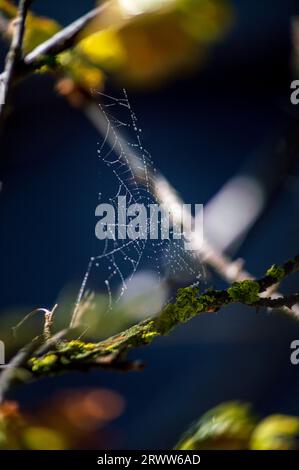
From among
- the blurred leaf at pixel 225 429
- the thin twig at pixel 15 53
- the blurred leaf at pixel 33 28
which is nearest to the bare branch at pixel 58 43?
the thin twig at pixel 15 53

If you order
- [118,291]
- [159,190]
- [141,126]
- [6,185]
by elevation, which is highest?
[141,126]

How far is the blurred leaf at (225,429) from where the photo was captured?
0.59m

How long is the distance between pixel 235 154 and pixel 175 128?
0.17m

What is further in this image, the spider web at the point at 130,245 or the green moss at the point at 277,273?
the spider web at the point at 130,245

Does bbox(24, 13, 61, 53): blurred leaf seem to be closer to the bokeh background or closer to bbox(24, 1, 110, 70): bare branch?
bbox(24, 1, 110, 70): bare branch

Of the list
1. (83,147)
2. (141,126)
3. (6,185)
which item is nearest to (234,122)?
(141,126)

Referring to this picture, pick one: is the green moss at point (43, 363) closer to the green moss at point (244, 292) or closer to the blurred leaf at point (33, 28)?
the green moss at point (244, 292)

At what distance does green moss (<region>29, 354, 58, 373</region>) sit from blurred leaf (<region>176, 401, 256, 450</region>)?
25cm

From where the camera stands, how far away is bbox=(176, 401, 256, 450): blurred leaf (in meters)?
0.59

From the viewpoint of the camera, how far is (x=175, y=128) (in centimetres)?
136

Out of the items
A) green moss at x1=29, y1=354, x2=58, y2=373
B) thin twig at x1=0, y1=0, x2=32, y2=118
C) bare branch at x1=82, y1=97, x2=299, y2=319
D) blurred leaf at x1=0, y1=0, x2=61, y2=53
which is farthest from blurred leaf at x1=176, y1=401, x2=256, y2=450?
blurred leaf at x1=0, y1=0, x2=61, y2=53

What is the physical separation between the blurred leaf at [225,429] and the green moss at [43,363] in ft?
0.82

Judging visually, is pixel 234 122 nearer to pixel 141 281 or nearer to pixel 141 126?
pixel 141 126

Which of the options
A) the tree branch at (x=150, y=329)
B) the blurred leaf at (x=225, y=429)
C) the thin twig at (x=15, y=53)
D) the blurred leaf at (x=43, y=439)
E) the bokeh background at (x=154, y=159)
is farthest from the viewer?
the bokeh background at (x=154, y=159)
